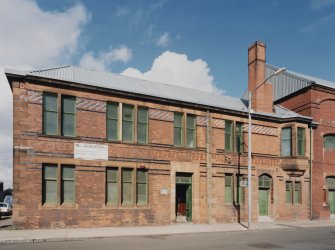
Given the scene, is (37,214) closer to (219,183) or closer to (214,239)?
(214,239)

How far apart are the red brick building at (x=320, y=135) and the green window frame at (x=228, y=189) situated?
6868mm

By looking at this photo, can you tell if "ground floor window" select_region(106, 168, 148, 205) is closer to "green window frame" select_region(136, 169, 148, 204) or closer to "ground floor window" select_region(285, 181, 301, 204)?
"green window frame" select_region(136, 169, 148, 204)

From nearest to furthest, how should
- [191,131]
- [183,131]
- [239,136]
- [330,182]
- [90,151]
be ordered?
1. [90,151]
2. [183,131]
3. [191,131]
4. [239,136]
5. [330,182]

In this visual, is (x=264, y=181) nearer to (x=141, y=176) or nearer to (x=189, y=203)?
(x=189, y=203)

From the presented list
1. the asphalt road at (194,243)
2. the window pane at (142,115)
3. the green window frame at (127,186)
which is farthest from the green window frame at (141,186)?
the asphalt road at (194,243)

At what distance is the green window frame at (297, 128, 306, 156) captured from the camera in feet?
79.5

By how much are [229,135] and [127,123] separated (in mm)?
7185

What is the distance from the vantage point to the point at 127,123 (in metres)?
19.3

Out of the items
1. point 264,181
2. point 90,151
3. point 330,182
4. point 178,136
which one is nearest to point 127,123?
point 90,151

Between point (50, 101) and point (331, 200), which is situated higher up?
point (50, 101)

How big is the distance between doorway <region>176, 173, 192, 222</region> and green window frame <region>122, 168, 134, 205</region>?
2995mm

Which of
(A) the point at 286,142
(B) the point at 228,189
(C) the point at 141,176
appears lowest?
(B) the point at 228,189

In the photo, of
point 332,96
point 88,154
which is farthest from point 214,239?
point 332,96

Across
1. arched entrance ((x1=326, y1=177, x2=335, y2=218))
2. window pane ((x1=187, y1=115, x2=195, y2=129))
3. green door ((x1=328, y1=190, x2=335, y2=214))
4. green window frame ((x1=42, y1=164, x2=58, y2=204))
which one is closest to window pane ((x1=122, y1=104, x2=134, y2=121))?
window pane ((x1=187, y1=115, x2=195, y2=129))
